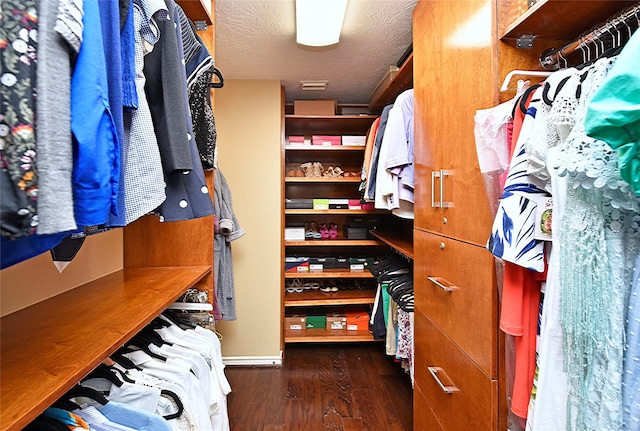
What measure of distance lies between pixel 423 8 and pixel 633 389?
5.01 ft

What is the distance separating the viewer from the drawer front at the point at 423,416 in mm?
1371

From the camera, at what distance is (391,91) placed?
2.39 meters

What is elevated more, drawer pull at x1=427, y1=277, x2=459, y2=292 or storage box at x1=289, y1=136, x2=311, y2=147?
storage box at x1=289, y1=136, x2=311, y2=147

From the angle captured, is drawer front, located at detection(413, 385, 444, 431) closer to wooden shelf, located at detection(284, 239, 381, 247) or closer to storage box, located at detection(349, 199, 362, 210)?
wooden shelf, located at detection(284, 239, 381, 247)

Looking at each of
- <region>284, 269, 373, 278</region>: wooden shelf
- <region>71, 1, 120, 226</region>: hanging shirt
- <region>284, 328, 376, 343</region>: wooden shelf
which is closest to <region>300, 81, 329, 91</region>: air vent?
<region>284, 269, 373, 278</region>: wooden shelf

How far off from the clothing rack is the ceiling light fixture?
967 millimetres

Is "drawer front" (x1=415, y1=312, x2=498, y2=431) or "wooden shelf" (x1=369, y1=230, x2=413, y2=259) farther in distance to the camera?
"wooden shelf" (x1=369, y1=230, x2=413, y2=259)

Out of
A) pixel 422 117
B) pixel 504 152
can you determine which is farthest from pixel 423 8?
pixel 504 152

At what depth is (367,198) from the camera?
2.26m

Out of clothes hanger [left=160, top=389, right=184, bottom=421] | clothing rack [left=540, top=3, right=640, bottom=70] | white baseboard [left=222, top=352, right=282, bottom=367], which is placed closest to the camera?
clothing rack [left=540, top=3, right=640, bottom=70]

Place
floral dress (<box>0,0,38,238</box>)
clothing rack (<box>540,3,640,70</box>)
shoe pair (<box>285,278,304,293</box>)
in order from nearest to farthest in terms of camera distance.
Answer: floral dress (<box>0,0,38,238</box>)
clothing rack (<box>540,3,640,70</box>)
shoe pair (<box>285,278,304,293</box>)

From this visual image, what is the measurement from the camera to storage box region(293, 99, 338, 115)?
2816 millimetres

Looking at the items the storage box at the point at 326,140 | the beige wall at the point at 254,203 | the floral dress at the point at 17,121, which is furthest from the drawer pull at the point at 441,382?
the storage box at the point at 326,140

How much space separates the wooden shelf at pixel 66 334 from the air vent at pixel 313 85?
1921mm
